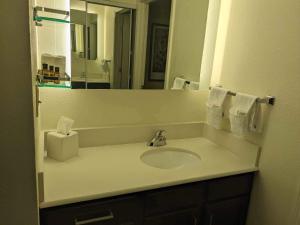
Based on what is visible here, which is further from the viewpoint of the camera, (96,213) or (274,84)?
(274,84)

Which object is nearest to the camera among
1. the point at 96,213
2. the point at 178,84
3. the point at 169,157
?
the point at 96,213

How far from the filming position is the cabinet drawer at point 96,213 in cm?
95

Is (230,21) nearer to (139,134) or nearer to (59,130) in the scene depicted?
(139,134)

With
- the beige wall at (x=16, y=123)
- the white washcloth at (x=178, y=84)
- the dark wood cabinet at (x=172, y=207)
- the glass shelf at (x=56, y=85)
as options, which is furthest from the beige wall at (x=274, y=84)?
the beige wall at (x=16, y=123)

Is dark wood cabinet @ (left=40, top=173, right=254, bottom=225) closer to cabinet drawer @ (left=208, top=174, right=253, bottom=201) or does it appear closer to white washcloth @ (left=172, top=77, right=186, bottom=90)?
cabinet drawer @ (left=208, top=174, right=253, bottom=201)

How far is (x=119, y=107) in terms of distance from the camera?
151 cm

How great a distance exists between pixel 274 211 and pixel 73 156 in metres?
1.12

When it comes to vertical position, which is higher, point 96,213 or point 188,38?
point 188,38

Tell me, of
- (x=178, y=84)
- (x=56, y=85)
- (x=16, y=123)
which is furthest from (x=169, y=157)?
(x=16, y=123)

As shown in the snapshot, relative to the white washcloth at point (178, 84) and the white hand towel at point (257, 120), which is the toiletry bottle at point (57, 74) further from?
the white hand towel at point (257, 120)

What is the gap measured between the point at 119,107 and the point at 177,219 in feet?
2.40

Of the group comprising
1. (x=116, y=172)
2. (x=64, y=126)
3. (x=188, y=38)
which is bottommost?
(x=116, y=172)

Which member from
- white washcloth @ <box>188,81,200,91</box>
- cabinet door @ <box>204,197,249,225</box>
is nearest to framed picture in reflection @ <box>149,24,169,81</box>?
white washcloth @ <box>188,81,200,91</box>

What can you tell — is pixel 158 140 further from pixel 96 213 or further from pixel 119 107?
pixel 96 213
